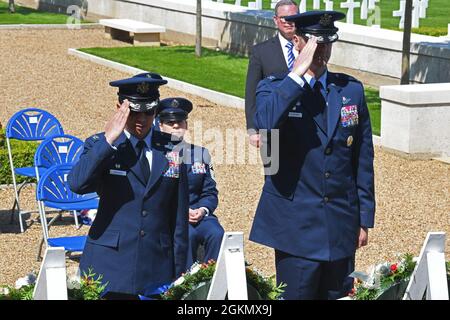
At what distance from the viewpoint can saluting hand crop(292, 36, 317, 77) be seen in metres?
5.87

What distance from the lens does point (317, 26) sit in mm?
5965

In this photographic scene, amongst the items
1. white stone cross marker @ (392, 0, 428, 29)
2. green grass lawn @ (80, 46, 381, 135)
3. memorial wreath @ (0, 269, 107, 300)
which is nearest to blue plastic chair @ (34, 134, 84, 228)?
memorial wreath @ (0, 269, 107, 300)

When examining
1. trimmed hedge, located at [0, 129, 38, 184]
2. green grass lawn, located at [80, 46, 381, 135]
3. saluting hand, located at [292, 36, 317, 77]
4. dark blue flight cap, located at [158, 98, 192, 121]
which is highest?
saluting hand, located at [292, 36, 317, 77]

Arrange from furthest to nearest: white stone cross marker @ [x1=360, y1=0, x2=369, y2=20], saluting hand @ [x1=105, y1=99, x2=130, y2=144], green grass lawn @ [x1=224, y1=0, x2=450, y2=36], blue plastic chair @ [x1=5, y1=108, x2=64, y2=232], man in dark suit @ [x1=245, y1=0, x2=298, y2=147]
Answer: white stone cross marker @ [x1=360, y1=0, x2=369, y2=20], green grass lawn @ [x1=224, y1=0, x2=450, y2=36], blue plastic chair @ [x1=5, y1=108, x2=64, y2=232], man in dark suit @ [x1=245, y1=0, x2=298, y2=147], saluting hand @ [x1=105, y1=99, x2=130, y2=144]

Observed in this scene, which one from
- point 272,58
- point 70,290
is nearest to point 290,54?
point 272,58

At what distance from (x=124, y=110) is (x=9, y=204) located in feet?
19.9

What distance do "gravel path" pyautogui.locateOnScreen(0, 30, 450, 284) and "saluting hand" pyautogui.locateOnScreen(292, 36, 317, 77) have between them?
12.1 feet

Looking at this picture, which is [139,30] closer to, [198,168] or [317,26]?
[198,168]

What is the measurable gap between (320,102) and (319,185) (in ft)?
1.41

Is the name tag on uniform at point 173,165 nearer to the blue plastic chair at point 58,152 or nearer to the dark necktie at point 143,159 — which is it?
the dark necktie at point 143,159

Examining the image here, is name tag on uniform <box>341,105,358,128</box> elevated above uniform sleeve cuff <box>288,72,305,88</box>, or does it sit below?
below

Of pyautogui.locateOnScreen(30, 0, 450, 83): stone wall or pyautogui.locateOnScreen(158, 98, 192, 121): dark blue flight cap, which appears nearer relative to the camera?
pyautogui.locateOnScreen(158, 98, 192, 121): dark blue flight cap

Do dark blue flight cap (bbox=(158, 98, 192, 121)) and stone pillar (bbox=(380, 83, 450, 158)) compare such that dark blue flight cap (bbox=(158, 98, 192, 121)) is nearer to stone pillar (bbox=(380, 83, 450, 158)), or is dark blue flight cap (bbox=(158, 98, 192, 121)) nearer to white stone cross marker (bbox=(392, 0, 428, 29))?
stone pillar (bbox=(380, 83, 450, 158))

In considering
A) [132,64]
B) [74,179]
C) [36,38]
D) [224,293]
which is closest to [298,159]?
[74,179]
